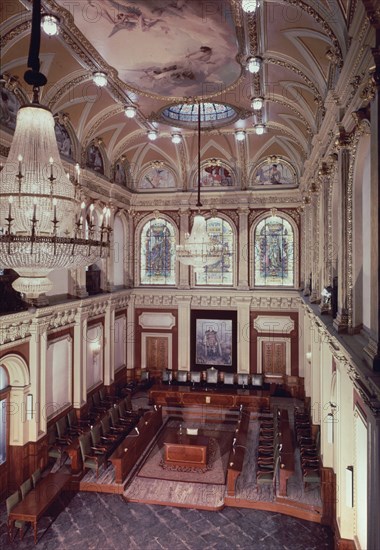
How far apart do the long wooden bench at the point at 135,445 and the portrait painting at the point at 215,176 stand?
10.1 m

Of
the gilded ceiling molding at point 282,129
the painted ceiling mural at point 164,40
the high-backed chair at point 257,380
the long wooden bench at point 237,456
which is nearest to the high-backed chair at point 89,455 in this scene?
the long wooden bench at point 237,456

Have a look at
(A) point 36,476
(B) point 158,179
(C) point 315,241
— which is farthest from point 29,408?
(B) point 158,179

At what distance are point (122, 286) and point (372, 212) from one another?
14.6 m

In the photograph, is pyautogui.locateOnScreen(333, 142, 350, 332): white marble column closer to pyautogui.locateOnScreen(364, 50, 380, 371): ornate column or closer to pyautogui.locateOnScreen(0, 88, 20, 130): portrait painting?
pyautogui.locateOnScreen(364, 50, 380, 371): ornate column

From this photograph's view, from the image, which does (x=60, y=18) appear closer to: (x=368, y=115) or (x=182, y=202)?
(x=368, y=115)

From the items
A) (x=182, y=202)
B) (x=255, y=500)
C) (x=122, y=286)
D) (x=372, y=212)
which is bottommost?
(x=255, y=500)

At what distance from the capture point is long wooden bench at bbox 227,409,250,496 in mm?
10641

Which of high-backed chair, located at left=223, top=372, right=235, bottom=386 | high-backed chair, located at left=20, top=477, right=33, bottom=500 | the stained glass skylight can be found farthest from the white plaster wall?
high-backed chair, located at left=223, top=372, right=235, bottom=386

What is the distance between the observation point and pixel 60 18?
27.1 feet

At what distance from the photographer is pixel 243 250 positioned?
722 inches

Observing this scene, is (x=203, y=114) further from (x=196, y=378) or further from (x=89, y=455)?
(x=89, y=455)

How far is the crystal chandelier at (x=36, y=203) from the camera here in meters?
3.96

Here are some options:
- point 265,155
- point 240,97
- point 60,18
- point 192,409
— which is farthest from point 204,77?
point 192,409

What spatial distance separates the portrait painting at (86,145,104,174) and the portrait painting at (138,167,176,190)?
3.49 m
